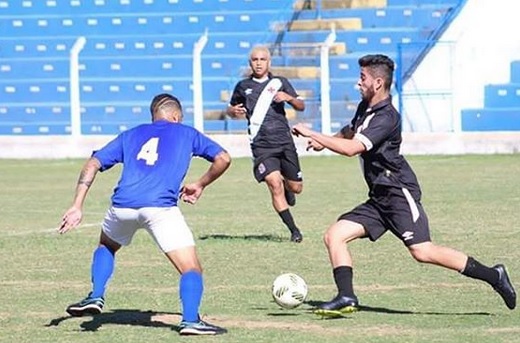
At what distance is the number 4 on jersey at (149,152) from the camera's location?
909cm

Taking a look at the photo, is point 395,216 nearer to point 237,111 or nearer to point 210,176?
point 210,176

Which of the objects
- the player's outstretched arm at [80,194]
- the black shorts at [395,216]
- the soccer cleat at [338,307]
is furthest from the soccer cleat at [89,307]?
the black shorts at [395,216]

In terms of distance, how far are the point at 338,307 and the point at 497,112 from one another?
21.8 metres

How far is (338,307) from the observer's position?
9.52 metres

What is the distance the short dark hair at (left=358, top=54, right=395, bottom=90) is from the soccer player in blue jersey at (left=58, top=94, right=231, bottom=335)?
3.99ft

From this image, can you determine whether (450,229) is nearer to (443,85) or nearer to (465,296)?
(465,296)

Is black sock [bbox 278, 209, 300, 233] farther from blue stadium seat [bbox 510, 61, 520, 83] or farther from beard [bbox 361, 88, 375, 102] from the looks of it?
blue stadium seat [bbox 510, 61, 520, 83]

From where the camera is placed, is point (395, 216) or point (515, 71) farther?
point (515, 71)

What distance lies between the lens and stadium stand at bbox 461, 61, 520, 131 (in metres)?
30.6

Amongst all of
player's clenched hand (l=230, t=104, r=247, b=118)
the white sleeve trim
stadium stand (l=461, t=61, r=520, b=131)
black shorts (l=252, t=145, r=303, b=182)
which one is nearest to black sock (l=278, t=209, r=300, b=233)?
black shorts (l=252, t=145, r=303, b=182)

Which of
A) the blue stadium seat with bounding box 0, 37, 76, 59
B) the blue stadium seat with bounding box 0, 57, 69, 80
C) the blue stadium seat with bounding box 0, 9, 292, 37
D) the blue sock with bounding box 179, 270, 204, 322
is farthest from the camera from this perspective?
the blue stadium seat with bounding box 0, 37, 76, 59

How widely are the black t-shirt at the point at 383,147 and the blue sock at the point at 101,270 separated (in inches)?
73.0

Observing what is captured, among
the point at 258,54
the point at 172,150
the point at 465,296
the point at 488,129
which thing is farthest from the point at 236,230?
the point at 488,129

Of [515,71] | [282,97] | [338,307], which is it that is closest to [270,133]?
[282,97]
